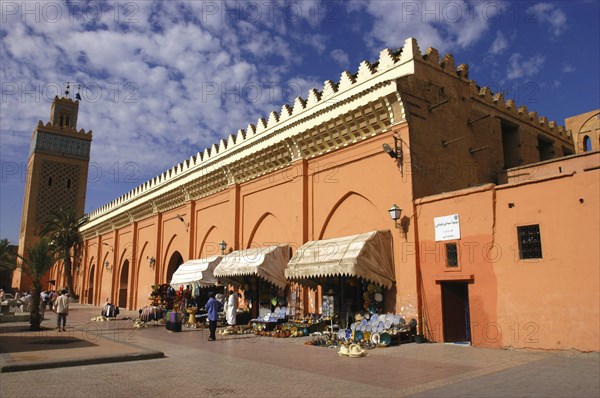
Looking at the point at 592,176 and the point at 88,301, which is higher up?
the point at 592,176

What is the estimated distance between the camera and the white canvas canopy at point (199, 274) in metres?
18.4

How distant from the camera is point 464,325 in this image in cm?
1202

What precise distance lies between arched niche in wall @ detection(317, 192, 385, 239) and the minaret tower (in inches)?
1541

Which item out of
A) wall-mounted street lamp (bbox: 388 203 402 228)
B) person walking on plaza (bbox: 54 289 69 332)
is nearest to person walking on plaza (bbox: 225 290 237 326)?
person walking on plaza (bbox: 54 289 69 332)

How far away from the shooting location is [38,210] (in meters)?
46.3

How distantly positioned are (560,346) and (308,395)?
18.9 ft

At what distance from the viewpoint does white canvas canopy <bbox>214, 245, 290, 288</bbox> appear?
50.7ft

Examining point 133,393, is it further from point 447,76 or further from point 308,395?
point 447,76

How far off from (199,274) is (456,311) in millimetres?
10016

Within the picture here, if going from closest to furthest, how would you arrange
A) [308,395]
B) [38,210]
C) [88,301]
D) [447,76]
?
[308,395], [447,76], [88,301], [38,210]

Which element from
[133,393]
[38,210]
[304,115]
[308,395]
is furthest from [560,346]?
[38,210]

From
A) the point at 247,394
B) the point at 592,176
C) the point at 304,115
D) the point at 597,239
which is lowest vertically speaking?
the point at 247,394

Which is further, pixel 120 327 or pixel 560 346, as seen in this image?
pixel 120 327

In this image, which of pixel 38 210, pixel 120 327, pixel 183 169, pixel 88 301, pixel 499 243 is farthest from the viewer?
pixel 38 210
